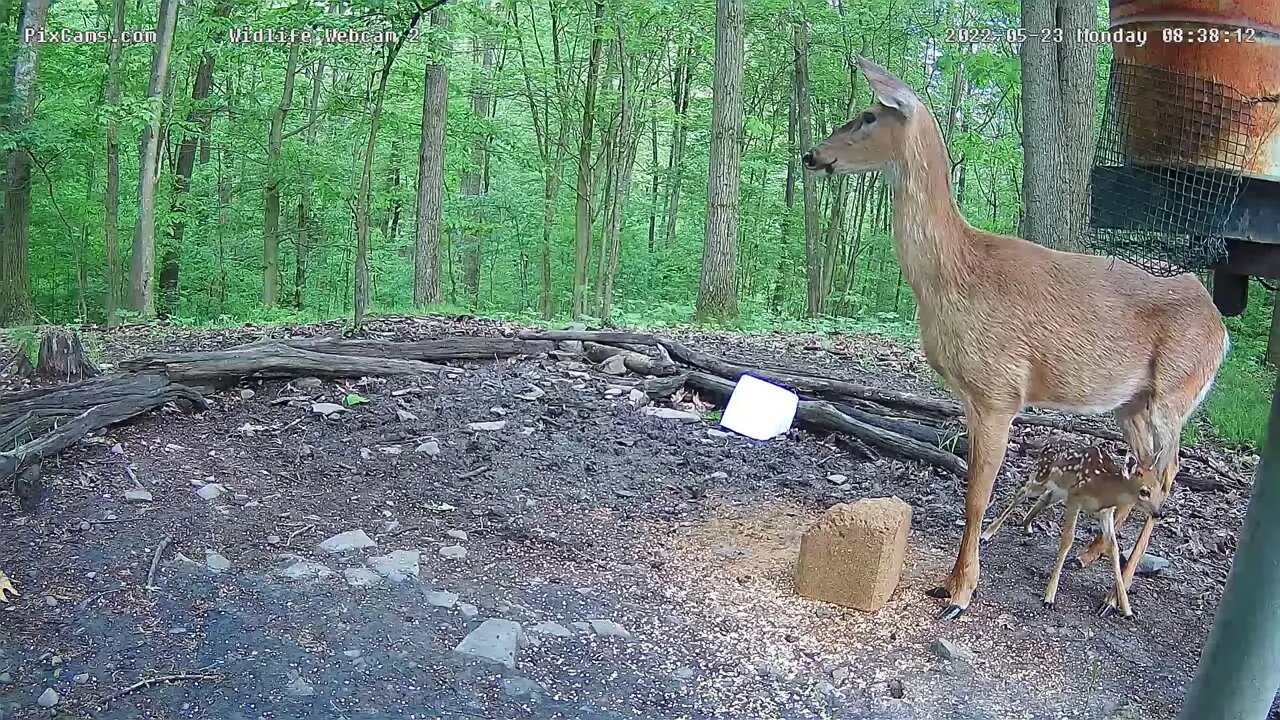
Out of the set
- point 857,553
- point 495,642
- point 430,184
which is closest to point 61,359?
point 495,642

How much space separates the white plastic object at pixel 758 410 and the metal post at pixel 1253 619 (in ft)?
12.1

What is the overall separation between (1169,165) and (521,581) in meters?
2.70

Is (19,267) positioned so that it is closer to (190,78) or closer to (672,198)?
(190,78)

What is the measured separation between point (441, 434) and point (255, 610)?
1923mm

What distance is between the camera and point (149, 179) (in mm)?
10828

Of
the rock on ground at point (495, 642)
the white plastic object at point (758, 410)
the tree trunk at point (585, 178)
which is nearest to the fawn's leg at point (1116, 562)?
the white plastic object at point (758, 410)

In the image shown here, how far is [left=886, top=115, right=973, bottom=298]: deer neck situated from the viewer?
153 inches

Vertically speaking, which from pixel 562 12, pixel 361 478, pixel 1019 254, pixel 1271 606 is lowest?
pixel 361 478

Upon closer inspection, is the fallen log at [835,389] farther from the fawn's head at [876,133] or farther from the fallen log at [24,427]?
the fallen log at [24,427]

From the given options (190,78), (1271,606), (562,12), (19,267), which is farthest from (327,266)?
(1271,606)

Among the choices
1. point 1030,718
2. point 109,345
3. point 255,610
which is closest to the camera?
point 1030,718

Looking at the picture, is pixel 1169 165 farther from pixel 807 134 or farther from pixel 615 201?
pixel 615 201

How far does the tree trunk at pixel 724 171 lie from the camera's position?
10.4 m

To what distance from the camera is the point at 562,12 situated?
15555 mm
